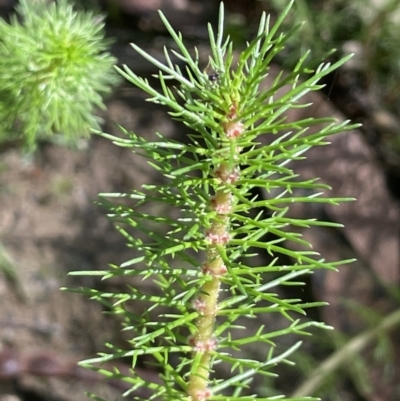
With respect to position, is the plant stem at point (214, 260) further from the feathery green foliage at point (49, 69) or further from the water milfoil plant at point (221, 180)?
the feathery green foliage at point (49, 69)

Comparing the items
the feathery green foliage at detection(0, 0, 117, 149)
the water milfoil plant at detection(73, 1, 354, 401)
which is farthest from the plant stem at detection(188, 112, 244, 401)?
the feathery green foliage at detection(0, 0, 117, 149)

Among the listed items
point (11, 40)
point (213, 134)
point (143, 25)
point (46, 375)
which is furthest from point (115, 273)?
point (143, 25)

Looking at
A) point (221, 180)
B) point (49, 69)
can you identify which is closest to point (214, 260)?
point (221, 180)

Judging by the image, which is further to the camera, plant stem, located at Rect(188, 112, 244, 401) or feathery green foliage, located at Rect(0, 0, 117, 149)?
feathery green foliage, located at Rect(0, 0, 117, 149)

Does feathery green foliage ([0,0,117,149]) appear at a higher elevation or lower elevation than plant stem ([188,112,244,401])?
higher

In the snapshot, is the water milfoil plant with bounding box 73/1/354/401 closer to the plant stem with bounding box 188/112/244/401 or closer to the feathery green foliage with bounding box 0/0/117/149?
the plant stem with bounding box 188/112/244/401

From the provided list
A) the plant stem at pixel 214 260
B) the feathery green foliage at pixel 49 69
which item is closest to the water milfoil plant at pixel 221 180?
the plant stem at pixel 214 260

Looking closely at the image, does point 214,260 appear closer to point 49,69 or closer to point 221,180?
point 221,180

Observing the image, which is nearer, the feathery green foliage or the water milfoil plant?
the water milfoil plant

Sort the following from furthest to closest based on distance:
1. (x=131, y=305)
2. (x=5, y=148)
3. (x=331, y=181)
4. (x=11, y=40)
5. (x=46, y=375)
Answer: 1. (x=331, y=181)
2. (x=131, y=305)
3. (x=46, y=375)
4. (x=5, y=148)
5. (x=11, y=40)

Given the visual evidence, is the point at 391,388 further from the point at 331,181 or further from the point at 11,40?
the point at 11,40

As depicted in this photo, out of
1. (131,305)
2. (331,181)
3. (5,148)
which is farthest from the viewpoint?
(331,181)
